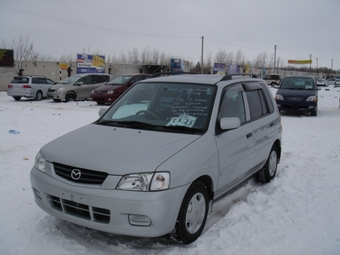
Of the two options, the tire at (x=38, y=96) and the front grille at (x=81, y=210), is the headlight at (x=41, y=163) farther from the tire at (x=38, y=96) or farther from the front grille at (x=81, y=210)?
the tire at (x=38, y=96)

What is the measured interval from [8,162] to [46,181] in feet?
10.7

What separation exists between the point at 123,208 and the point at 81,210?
0.52 metres

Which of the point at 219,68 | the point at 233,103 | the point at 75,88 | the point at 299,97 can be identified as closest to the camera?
the point at 233,103

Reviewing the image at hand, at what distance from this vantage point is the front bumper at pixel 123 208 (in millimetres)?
2959

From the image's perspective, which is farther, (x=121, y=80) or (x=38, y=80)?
(x=38, y=80)

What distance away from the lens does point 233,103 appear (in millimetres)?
4492

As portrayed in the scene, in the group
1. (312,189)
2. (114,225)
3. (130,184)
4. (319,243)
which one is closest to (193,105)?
(130,184)

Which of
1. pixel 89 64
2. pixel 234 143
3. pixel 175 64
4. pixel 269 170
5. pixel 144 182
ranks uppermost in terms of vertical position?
pixel 175 64

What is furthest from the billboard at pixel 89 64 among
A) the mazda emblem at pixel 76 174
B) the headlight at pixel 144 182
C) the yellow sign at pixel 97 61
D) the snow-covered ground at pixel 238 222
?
the headlight at pixel 144 182

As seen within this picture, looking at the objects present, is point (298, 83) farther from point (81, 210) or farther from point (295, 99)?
point (81, 210)

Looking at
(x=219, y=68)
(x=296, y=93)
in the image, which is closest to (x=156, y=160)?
(x=296, y=93)

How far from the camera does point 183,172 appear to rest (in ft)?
10.4

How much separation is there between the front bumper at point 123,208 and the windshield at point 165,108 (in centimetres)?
99

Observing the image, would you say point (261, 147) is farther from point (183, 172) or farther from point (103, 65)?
point (103, 65)
